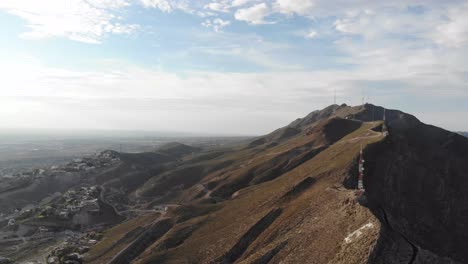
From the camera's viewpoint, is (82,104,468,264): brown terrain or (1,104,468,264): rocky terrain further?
(1,104,468,264): rocky terrain

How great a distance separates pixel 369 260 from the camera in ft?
158

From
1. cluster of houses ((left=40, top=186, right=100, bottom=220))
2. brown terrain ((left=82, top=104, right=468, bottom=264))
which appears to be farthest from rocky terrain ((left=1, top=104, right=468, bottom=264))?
cluster of houses ((left=40, top=186, right=100, bottom=220))

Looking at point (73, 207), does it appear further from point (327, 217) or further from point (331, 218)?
point (331, 218)

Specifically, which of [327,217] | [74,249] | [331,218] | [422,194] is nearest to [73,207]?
[74,249]

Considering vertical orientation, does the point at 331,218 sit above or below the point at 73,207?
above

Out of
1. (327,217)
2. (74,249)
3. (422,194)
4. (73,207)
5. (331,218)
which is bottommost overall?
(74,249)

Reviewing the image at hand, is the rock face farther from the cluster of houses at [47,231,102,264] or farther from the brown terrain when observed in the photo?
the cluster of houses at [47,231,102,264]

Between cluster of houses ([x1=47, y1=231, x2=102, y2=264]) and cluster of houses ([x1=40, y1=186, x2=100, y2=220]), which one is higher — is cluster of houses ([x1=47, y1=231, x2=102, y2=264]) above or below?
below

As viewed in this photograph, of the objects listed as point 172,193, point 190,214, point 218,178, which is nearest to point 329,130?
point 218,178

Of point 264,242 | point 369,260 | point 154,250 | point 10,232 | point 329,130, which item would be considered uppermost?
point 329,130

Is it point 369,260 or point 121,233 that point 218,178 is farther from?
point 369,260

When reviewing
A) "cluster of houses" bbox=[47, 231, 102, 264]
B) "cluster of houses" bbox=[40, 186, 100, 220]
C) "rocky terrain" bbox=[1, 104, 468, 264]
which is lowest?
"cluster of houses" bbox=[47, 231, 102, 264]

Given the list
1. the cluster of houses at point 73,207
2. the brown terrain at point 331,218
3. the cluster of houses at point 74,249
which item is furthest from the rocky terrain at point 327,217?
the cluster of houses at point 73,207

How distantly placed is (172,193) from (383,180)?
10233 cm
